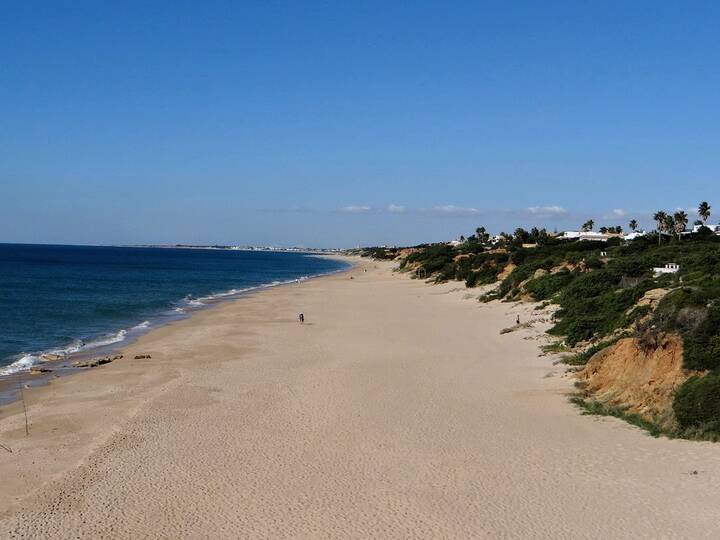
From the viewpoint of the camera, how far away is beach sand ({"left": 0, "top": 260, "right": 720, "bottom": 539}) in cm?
1058

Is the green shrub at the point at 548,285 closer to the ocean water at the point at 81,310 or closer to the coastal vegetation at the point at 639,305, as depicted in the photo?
the coastal vegetation at the point at 639,305

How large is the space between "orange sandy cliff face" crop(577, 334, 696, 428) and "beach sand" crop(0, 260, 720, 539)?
89 cm

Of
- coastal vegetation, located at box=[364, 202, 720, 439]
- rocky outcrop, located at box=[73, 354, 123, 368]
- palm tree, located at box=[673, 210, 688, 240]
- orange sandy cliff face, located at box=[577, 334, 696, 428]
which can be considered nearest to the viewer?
coastal vegetation, located at box=[364, 202, 720, 439]

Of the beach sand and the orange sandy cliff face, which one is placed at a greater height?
the orange sandy cliff face

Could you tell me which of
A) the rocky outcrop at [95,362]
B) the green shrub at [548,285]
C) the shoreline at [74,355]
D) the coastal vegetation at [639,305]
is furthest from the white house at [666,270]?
the shoreline at [74,355]

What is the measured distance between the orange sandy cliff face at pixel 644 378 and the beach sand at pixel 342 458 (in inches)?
34.9

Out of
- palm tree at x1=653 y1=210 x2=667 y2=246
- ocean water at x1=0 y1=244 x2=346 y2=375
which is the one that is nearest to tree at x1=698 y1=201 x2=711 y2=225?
palm tree at x1=653 y1=210 x2=667 y2=246

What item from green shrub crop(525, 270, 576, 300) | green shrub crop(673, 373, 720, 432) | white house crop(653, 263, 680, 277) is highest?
white house crop(653, 263, 680, 277)

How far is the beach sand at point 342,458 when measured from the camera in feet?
34.7

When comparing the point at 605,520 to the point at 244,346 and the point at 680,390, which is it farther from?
the point at 244,346

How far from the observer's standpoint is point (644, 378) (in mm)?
15859

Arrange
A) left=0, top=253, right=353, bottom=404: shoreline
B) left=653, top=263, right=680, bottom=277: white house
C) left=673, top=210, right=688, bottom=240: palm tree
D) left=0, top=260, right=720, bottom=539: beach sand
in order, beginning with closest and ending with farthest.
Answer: left=0, top=260, right=720, bottom=539: beach sand → left=0, top=253, right=353, bottom=404: shoreline → left=653, top=263, right=680, bottom=277: white house → left=673, top=210, right=688, bottom=240: palm tree

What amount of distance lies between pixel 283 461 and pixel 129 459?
3532 mm

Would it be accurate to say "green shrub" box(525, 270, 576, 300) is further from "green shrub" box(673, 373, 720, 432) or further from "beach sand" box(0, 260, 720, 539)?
"green shrub" box(673, 373, 720, 432)
